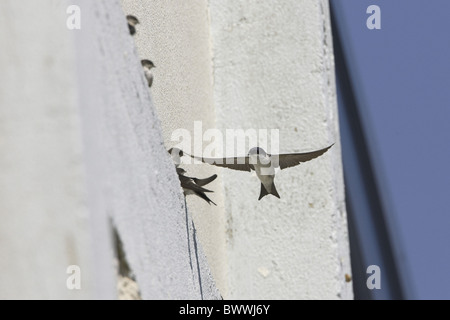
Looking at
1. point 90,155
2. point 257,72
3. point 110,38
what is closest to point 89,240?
point 90,155

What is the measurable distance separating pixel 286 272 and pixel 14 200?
2.52 m

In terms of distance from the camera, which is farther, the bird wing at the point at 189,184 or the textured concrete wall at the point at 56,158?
the bird wing at the point at 189,184

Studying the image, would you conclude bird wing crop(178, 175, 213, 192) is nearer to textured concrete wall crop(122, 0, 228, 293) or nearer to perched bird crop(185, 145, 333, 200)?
perched bird crop(185, 145, 333, 200)

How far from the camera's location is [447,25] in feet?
11.1

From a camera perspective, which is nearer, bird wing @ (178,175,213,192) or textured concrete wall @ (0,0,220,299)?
textured concrete wall @ (0,0,220,299)

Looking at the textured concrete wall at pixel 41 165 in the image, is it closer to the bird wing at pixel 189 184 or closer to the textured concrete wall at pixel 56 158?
the textured concrete wall at pixel 56 158

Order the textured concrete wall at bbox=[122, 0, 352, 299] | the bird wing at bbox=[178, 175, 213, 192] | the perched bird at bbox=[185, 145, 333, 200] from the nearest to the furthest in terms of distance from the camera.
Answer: the bird wing at bbox=[178, 175, 213, 192]
the perched bird at bbox=[185, 145, 333, 200]
the textured concrete wall at bbox=[122, 0, 352, 299]

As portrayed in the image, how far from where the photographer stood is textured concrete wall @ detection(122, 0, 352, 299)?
3.39 meters

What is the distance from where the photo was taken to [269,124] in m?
3.51

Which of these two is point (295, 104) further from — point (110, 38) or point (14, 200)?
point (14, 200)

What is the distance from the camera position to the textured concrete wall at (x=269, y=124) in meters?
3.39

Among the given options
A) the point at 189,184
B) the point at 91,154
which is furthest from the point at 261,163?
the point at 91,154

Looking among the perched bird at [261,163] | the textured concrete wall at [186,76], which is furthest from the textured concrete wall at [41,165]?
the perched bird at [261,163]

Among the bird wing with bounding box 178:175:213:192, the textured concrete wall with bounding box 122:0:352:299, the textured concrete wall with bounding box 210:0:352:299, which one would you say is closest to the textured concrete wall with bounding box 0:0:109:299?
the bird wing with bounding box 178:175:213:192
